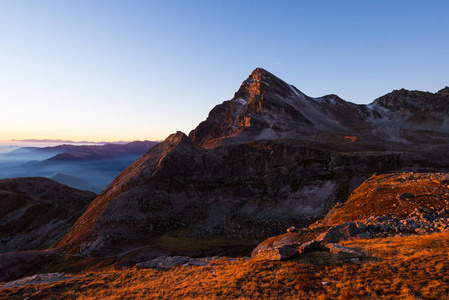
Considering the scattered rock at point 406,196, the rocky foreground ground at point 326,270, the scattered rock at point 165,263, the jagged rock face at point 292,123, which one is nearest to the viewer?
the rocky foreground ground at point 326,270

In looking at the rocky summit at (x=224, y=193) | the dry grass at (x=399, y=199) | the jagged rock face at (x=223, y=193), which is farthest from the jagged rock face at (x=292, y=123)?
the dry grass at (x=399, y=199)

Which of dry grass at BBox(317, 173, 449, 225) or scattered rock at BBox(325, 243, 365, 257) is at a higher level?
dry grass at BBox(317, 173, 449, 225)

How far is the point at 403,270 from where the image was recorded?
16.1 metres

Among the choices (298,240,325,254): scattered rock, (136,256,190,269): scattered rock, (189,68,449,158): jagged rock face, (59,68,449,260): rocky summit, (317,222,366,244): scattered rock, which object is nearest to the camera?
(298,240,325,254): scattered rock

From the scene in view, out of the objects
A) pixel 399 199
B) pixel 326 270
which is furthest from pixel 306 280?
pixel 399 199

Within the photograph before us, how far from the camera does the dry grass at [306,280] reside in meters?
14.6

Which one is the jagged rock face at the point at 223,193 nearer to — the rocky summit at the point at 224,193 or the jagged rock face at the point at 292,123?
the rocky summit at the point at 224,193

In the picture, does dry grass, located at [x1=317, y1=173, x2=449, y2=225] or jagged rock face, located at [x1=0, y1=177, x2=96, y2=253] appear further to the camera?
jagged rock face, located at [x1=0, y1=177, x2=96, y2=253]

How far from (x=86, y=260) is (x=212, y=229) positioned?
32343 millimetres

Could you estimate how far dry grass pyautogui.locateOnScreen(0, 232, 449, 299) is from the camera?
14586mm

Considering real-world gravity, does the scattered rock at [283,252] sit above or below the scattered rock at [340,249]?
below

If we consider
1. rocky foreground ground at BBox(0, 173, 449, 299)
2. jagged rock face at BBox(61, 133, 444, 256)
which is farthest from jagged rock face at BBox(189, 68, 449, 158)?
rocky foreground ground at BBox(0, 173, 449, 299)

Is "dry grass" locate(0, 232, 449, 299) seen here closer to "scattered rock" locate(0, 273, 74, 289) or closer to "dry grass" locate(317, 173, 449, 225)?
"scattered rock" locate(0, 273, 74, 289)

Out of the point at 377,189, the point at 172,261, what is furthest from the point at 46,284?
the point at 377,189
